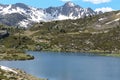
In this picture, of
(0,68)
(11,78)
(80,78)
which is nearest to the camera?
(11,78)

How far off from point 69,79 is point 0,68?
100 feet

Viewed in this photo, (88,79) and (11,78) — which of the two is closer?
(11,78)

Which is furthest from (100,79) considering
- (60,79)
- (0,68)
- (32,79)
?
(0,68)

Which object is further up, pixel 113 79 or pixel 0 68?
pixel 0 68

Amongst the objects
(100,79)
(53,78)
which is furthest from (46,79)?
(100,79)

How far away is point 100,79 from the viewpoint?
130375 mm

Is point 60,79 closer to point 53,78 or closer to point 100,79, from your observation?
point 53,78

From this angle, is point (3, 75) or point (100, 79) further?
point (100, 79)

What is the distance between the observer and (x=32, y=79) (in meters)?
110

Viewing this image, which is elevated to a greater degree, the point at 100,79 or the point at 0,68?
the point at 0,68

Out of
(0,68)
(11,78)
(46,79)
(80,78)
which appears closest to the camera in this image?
(11,78)

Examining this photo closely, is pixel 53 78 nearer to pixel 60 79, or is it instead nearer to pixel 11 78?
pixel 60 79

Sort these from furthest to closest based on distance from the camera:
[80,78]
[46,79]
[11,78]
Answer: [80,78], [46,79], [11,78]

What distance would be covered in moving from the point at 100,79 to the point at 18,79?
45.3 meters
